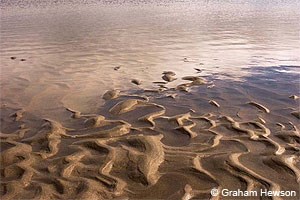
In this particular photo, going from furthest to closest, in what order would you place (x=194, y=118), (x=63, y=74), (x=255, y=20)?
(x=255, y=20) < (x=63, y=74) < (x=194, y=118)

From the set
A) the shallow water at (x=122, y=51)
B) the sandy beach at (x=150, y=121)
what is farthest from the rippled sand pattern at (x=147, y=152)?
the shallow water at (x=122, y=51)

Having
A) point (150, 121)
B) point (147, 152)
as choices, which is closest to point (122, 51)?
point (150, 121)

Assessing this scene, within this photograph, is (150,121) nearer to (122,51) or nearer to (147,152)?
(147,152)

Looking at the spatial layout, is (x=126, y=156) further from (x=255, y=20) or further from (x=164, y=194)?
(x=255, y=20)

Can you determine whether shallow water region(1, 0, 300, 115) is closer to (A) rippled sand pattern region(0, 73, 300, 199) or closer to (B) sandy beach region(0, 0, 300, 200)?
(B) sandy beach region(0, 0, 300, 200)

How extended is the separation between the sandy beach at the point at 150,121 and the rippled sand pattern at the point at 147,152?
1 cm

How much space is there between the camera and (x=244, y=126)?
203 inches

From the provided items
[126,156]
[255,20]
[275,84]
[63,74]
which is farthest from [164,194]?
[255,20]

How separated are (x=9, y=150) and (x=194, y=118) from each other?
2861mm

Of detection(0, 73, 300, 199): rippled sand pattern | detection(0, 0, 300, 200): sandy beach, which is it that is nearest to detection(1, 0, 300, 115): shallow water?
detection(0, 0, 300, 200): sandy beach

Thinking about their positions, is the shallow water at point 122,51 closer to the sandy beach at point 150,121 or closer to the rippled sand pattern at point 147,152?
the sandy beach at point 150,121

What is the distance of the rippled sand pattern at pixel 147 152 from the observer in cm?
363

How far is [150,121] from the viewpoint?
543 cm

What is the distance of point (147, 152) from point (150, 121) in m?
1.14
